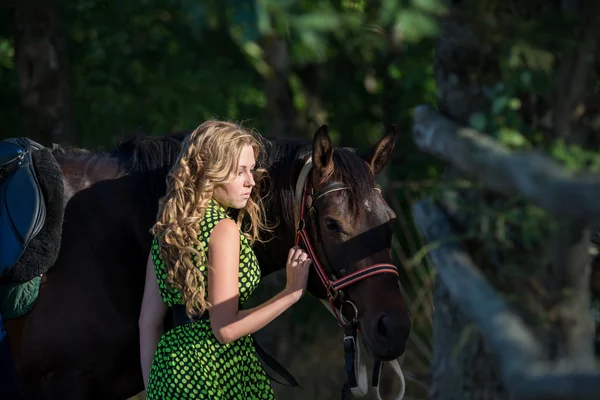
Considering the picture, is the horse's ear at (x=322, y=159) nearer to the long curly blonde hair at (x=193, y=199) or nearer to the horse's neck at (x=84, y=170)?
the long curly blonde hair at (x=193, y=199)

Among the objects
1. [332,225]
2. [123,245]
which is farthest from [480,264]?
[123,245]

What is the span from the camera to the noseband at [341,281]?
11.1 ft

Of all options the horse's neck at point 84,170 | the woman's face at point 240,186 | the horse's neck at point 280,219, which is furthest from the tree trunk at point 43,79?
the woman's face at point 240,186

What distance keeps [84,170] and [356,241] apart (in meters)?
1.25

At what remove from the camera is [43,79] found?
6.74 metres

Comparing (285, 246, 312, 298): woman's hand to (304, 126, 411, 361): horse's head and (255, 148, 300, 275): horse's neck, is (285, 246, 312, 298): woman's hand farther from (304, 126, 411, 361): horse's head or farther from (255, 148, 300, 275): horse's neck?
(255, 148, 300, 275): horse's neck

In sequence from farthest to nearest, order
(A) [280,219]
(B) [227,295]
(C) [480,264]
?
(A) [280,219] → (B) [227,295] → (C) [480,264]

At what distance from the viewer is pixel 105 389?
3.78 m

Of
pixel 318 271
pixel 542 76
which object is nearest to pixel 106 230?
pixel 318 271

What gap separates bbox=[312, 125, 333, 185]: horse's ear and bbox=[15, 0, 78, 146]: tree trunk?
3.72 m

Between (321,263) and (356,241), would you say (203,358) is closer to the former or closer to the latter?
(321,263)

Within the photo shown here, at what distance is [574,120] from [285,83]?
15.8 feet

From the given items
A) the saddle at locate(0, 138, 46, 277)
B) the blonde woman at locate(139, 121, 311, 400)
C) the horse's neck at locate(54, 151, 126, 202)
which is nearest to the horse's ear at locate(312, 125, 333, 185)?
the blonde woman at locate(139, 121, 311, 400)

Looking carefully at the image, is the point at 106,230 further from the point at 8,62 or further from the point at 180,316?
the point at 8,62
